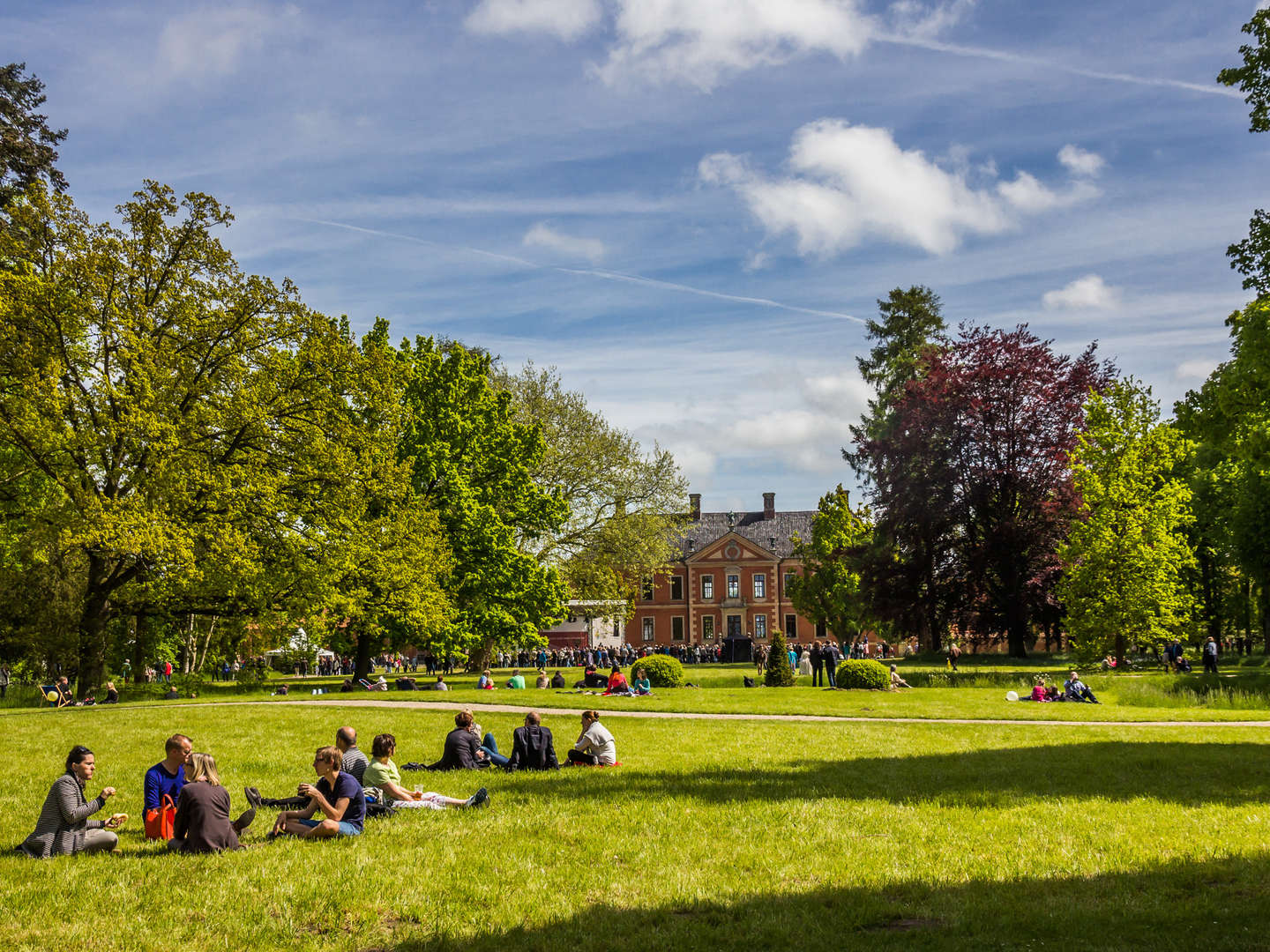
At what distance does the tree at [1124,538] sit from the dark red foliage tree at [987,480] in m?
3.38

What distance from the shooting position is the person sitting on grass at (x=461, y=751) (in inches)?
590

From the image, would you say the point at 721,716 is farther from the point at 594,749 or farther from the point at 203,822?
the point at 203,822

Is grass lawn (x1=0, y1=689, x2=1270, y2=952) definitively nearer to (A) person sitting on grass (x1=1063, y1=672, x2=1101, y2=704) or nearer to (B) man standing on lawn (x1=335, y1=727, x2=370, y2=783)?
(B) man standing on lawn (x1=335, y1=727, x2=370, y2=783)

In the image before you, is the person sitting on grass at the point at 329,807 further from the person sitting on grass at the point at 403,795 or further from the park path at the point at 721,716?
the park path at the point at 721,716

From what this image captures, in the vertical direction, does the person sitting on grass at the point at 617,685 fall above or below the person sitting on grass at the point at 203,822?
below

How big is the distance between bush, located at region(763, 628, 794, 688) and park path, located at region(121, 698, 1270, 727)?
11.3m

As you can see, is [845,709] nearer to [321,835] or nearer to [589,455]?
[321,835]

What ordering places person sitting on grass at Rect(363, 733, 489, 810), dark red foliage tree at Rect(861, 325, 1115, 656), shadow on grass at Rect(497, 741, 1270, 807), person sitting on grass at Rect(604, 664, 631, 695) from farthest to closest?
dark red foliage tree at Rect(861, 325, 1115, 656) → person sitting on grass at Rect(604, 664, 631, 695) → shadow on grass at Rect(497, 741, 1270, 807) → person sitting on grass at Rect(363, 733, 489, 810)

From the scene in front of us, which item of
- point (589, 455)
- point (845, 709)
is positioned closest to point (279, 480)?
point (845, 709)

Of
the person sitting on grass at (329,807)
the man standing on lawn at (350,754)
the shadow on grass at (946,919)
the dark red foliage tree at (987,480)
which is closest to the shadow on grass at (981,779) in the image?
the man standing on lawn at (350,754)

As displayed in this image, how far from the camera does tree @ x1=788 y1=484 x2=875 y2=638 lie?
64000 millimetres

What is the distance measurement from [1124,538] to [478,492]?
925 inches

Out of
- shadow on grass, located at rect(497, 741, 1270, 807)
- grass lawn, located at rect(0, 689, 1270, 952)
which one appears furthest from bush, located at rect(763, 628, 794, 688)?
grass lawn, located at rect(0, 689, 1270, 952)

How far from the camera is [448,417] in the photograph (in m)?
38.7
